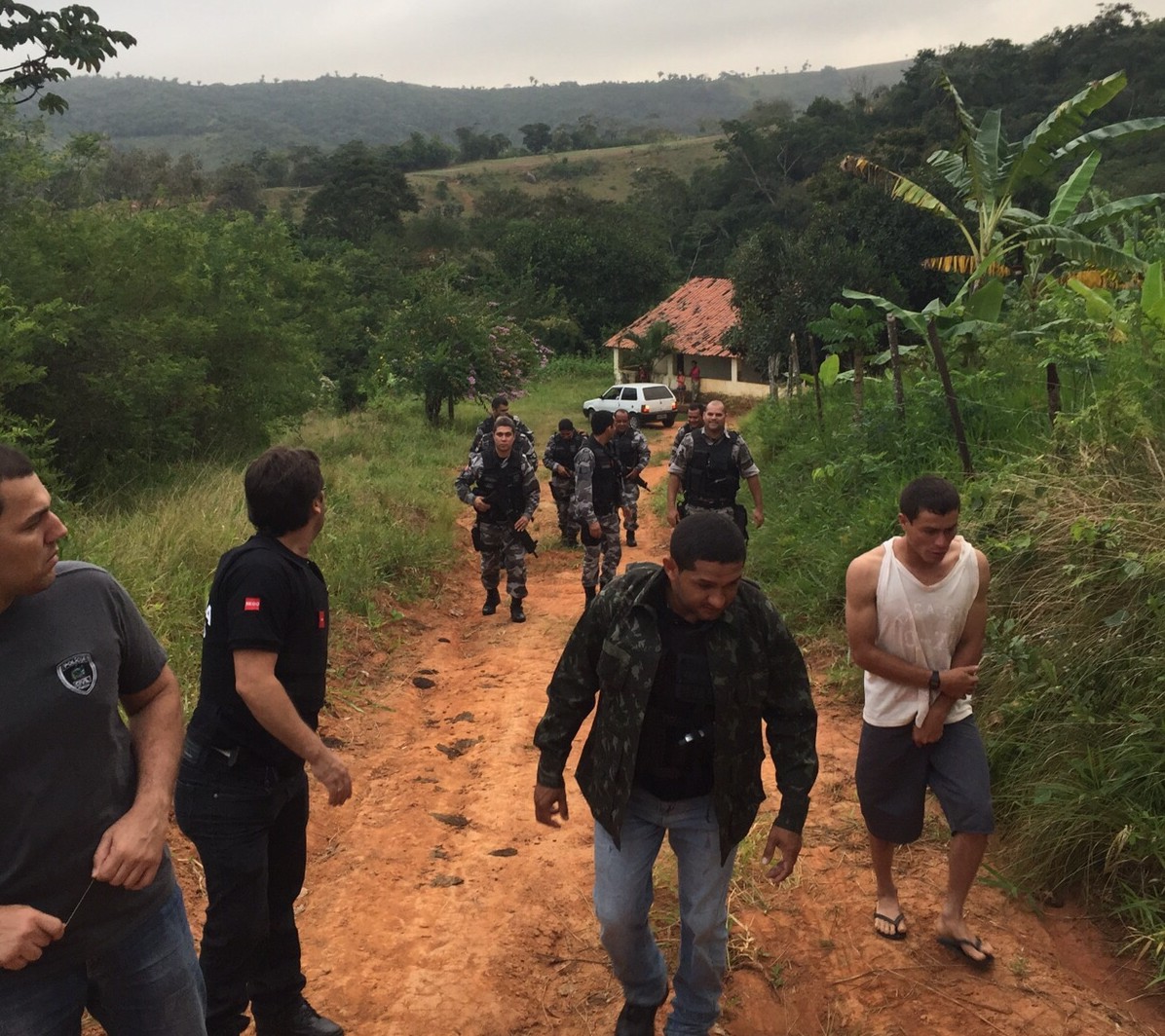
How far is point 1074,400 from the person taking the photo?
22.8ft

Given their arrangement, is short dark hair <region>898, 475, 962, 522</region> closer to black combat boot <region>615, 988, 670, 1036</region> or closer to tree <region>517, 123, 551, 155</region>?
black combat boot <region>615, 988, 670, 1036</region>

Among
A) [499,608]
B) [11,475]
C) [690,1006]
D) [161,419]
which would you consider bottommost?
[499,608]

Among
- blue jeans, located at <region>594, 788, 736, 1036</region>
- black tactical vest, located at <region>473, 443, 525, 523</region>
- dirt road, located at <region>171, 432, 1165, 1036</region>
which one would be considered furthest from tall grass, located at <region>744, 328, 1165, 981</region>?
black tactical vest, located at <region>473, 443, 525, 523</region>

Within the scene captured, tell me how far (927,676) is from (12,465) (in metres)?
2.89

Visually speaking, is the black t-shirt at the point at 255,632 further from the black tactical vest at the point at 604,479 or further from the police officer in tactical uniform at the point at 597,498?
the black tactical vest at the point at 604,479

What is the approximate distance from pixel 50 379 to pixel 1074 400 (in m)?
9.89

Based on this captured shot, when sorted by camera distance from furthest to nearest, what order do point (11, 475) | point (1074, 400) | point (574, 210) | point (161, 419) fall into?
point (574, 210)
point (161, 419)
point (1074, 400)
point (11, 475)

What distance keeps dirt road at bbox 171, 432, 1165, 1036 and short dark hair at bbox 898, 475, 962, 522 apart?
5.59 ft

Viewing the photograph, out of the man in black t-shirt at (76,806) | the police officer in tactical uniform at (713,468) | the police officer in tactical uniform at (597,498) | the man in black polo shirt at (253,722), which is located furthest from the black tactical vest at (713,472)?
the man in black t-shirt at (76,806)

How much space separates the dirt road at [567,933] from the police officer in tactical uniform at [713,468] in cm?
266

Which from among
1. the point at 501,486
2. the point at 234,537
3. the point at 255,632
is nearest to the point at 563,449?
the point at 501,486

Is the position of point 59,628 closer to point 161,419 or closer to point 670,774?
point 670,774

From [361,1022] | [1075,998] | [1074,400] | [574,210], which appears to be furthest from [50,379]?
[574,210]

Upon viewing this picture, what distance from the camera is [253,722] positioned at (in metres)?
2.88
